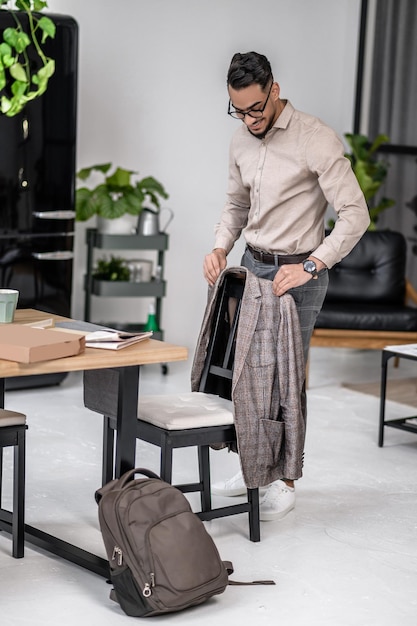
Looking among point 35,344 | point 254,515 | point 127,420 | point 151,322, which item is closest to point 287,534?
point 254,515

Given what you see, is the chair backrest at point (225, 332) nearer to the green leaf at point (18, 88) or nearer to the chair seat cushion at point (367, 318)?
the green leaf at point (18, 88)

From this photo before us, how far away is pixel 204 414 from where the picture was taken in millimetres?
3037

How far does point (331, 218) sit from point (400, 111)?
33.8 inches

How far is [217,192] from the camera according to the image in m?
6.51

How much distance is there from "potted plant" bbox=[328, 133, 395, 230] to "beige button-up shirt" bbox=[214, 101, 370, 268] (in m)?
3.07

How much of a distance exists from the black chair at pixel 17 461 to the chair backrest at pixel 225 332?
642 millimetres

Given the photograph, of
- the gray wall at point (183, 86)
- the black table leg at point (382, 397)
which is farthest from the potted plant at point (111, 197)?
the black table leg at point (382, 397)

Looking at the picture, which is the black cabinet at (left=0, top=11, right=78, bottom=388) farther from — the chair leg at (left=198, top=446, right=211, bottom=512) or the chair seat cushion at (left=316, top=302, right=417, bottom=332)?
the chair leg at (left=198, top=446, right=211, bottom=512)

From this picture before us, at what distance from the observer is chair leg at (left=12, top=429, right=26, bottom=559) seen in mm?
2865

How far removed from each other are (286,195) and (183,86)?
3155mm

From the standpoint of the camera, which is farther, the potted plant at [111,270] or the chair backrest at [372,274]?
the chair backrest at [372,274]

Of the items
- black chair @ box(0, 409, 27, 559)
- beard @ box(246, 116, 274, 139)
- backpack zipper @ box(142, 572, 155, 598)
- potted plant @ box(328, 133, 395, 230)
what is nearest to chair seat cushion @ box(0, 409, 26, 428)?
black chair @ box(0, 409, 27, 559)

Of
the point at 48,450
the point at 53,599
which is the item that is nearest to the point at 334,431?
the point at 48,450

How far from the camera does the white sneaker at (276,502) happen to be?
3410mm
